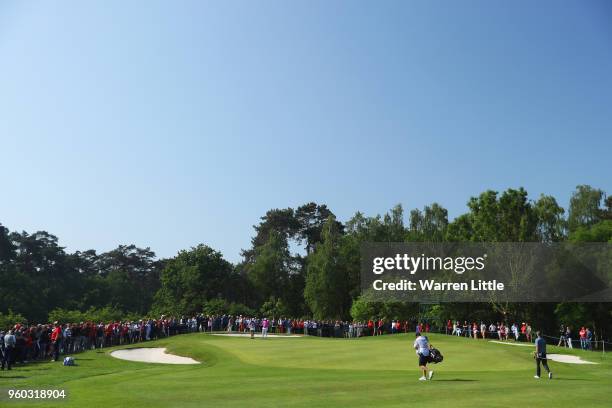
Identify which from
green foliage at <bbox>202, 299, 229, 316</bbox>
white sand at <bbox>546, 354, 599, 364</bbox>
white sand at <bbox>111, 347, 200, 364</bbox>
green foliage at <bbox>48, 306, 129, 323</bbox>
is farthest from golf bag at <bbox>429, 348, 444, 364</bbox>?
green foliage at <bbox>202, 299, 229, 316</bbox>

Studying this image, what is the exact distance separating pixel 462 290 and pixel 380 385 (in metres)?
53.8

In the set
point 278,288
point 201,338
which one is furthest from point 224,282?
point 201,338

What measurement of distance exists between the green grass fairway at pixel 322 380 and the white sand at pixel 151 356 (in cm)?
93

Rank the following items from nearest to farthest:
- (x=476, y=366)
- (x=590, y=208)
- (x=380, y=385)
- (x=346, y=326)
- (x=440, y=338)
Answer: (x=380, y=385) → (x=476, y=366) → (x=440, y=338) → (x=346, y=326) → (x=590, y=208)

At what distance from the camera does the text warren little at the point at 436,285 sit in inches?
2798

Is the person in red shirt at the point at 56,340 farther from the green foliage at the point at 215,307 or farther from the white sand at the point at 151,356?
the green foliage at the point at 215,307

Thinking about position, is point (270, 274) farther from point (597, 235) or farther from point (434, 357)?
point (434, 357)

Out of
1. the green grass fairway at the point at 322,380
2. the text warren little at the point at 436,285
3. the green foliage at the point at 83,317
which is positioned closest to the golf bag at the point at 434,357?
the green grass fairway at the point at 322,380

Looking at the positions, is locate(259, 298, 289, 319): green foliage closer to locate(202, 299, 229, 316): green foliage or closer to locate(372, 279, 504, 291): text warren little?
locate(202, 299, 229, 316): green foliage

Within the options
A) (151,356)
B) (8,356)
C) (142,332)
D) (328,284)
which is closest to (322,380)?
(8,356)

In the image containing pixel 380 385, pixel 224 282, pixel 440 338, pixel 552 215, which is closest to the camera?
pixel 380 385

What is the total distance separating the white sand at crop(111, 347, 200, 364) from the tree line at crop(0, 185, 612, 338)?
34.4 m

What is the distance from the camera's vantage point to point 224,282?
342ft

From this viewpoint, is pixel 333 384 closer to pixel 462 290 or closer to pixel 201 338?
pixel 201 338
